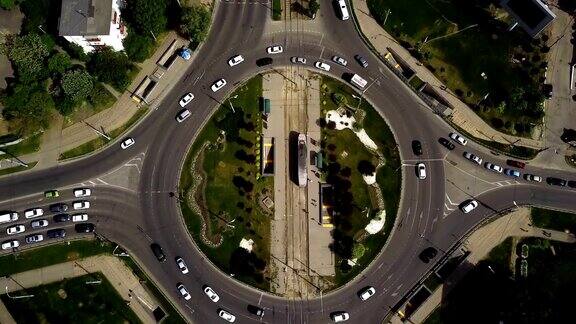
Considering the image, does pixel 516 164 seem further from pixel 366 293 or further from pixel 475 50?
pixel 366 293

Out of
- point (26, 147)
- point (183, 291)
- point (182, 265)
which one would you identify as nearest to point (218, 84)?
point (182, 265)

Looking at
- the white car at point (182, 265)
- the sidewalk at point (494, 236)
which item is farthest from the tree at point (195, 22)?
the sidewalk at point (494, 236)

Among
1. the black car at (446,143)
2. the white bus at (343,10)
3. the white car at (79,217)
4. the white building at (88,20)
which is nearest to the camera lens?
the white building at (88,20)

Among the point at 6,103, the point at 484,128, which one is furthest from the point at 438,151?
the point at 6,103

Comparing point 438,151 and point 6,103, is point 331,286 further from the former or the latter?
point 6,103

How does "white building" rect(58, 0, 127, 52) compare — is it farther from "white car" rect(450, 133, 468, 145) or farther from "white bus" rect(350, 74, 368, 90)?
"white car" rect(450, 133, 468, 145)

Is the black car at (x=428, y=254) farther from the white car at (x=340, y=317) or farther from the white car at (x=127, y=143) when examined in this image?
the white car at (x=127, y=143)
